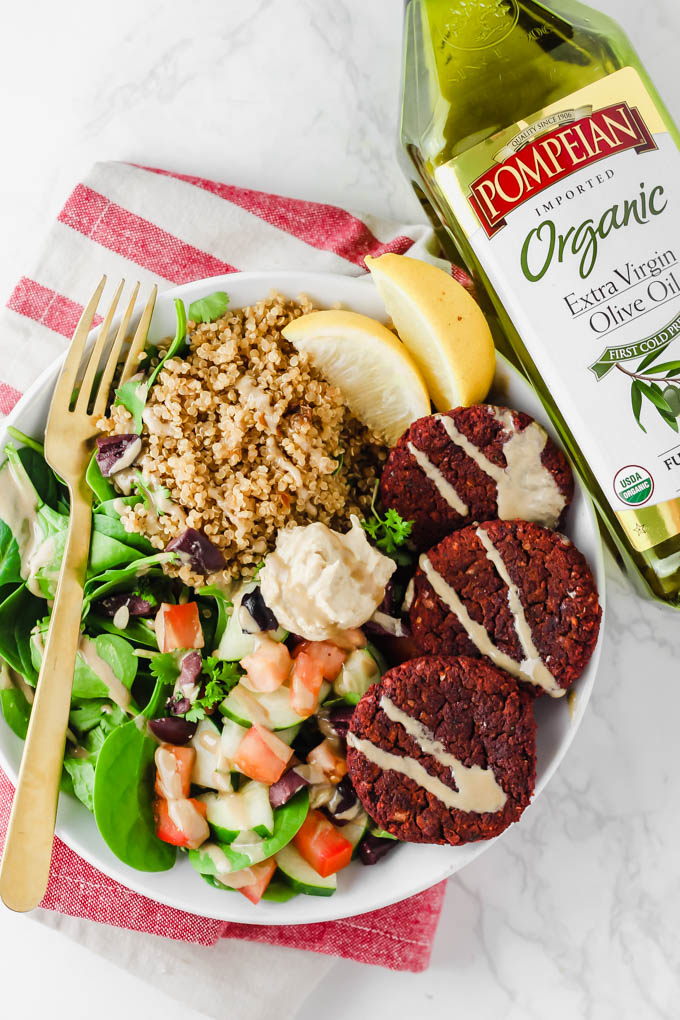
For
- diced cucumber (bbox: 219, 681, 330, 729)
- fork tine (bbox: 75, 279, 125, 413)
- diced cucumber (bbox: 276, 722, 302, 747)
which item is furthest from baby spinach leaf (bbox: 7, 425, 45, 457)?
diced cucumber (bbox: 276, 722, 302, 747)

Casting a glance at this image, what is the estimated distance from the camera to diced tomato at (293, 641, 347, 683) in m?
1.79

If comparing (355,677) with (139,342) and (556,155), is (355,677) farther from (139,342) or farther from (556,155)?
(556,155)

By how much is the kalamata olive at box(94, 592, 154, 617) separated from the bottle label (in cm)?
97

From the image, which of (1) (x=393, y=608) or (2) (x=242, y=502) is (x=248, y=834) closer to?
(1) (x=393, y=608)

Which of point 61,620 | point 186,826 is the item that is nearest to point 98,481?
point 61,620

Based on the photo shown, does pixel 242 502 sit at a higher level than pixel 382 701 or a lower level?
higher

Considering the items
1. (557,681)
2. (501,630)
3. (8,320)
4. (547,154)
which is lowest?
(557,681)

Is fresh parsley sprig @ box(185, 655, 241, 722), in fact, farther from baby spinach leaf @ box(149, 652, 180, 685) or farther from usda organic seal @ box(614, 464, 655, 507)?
usda organic seal @ box(614, 464, 655, 507)

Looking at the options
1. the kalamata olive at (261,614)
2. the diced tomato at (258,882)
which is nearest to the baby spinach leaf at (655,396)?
the kalamata olive at (261,614)

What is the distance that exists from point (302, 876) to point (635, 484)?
3.48ft

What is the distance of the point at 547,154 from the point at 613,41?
0.34 m

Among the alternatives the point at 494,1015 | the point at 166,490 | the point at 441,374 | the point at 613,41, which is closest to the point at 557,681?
the point at 441,374

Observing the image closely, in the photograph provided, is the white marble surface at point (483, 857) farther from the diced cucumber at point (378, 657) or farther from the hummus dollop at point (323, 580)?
the hummus dollop at point (323, 580)

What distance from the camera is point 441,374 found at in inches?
72.4
